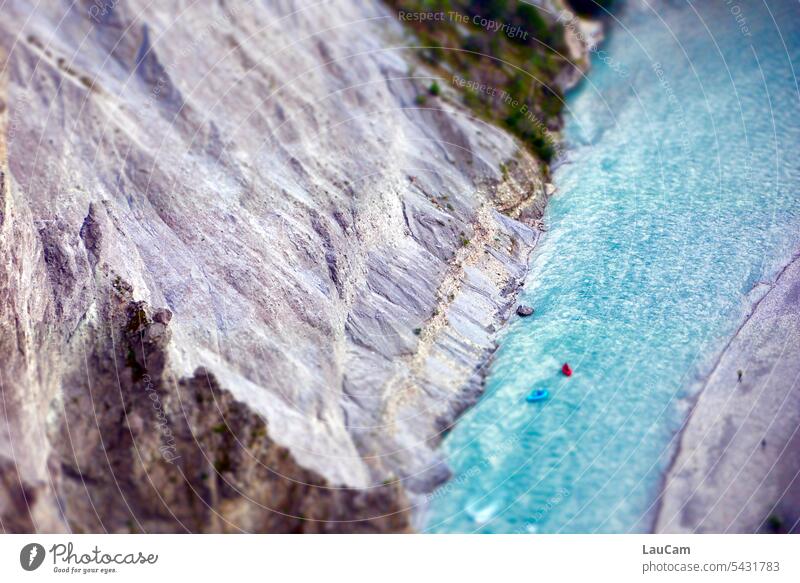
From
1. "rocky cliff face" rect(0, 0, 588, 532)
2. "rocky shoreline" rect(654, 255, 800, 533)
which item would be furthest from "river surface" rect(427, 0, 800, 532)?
"rocky cliff face" rect(0, 0, 588, 532)

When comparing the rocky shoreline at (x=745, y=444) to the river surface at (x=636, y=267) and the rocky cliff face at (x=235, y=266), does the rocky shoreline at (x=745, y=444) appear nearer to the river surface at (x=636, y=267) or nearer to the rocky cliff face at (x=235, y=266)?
the river surface at (x=636, y=267)

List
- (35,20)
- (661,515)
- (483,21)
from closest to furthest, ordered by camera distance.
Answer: (661,515)
(35,20)
(483,21)

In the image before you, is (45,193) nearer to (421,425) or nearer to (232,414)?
(232,414)

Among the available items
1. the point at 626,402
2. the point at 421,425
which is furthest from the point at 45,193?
the point at 626,402
